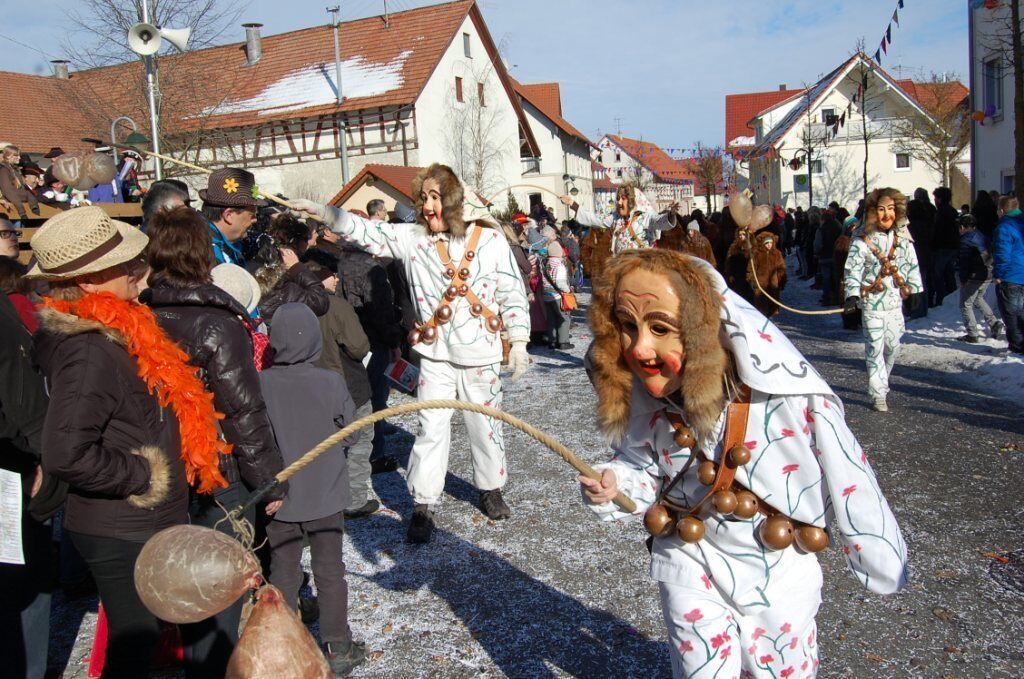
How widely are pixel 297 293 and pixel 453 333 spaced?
41.3 inches

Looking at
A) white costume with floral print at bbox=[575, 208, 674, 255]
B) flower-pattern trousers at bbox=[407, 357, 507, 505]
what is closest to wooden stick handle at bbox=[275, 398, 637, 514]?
flower-pattern trousers at bbox=[407, 357, 507, 505]

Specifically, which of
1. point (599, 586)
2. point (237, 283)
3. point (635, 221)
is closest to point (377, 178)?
point (635, 221)

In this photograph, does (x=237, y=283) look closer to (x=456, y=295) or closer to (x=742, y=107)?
(x=456, y=295)

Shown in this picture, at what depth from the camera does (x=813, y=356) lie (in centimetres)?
1048

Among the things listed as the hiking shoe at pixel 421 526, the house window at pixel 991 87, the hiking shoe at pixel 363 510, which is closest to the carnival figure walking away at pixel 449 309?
the hiking shoe at pixel 421 526

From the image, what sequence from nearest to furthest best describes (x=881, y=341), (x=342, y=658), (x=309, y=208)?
(x=342, y=658)
(x=309, y=208)
(x=881, y=341)

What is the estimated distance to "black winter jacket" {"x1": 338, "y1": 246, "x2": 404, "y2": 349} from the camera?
684 centimetres

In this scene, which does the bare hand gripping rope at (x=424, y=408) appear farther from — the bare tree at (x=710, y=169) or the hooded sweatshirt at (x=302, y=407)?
the bare tree at (x=710, y=169)

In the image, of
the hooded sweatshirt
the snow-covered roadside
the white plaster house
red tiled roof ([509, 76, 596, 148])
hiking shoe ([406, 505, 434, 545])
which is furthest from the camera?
red tiled roof ([509, 76, 596, 148])

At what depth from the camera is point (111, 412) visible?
2705 mm

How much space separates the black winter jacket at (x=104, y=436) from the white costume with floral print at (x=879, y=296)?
6439mm

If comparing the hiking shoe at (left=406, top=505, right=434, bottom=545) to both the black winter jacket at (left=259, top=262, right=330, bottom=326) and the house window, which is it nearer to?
the black winter jacket at (left=259, top=262, right=330, bottom=326)

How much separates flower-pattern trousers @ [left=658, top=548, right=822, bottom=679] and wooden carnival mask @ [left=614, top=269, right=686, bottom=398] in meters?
0.67

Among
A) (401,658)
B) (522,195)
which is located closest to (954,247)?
(401,658)
